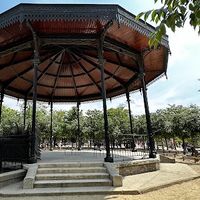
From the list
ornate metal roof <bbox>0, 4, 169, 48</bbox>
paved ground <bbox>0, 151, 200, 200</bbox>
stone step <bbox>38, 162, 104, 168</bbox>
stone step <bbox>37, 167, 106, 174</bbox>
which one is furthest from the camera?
ornate metal roof <bbox>0, 4, 169, 48</bbox>

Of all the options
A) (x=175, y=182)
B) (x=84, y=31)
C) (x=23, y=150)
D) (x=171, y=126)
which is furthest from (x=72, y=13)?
(x=171, y=126)

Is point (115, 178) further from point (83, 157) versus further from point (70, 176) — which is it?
point (83, 157)

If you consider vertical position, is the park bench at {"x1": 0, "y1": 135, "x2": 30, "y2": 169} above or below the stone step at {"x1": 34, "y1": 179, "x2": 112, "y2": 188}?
above

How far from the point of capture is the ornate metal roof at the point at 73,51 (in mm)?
9766

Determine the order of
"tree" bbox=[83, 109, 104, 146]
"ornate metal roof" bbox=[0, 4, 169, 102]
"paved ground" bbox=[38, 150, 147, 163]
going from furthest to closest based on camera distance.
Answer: "tree" bbox=[83, 109, 104, 146] < "paved ground" bbox=[38, 150, 147, 163] < "ornate metal roof" bbox=[0, 4, 169, 102]

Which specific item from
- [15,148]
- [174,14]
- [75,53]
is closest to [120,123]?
[75,53]

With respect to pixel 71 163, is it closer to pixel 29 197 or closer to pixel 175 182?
pixel 29 197

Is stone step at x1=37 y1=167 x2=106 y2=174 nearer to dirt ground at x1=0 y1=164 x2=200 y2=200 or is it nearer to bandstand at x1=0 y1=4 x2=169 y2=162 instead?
bandstand at x1=0 y1=4 x2=169 y2=162

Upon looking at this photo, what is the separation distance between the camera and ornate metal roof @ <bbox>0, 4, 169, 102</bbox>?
9.77m

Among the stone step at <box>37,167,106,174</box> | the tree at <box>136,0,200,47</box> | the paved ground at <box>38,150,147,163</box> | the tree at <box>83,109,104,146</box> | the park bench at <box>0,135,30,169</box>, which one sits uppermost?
the tree at <box>83,109,104,146</box>

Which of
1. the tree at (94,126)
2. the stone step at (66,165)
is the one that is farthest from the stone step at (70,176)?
the tree at (94,126)

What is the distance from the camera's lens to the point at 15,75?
16625mm

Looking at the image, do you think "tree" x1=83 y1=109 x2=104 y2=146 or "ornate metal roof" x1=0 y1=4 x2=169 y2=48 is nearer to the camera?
"ornate metal roof" x1=0 y1=4 x2=169 y2=48

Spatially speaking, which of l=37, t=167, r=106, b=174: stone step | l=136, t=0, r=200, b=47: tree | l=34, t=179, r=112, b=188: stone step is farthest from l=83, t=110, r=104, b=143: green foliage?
l=136, t=0, r=200, b=47: tree
